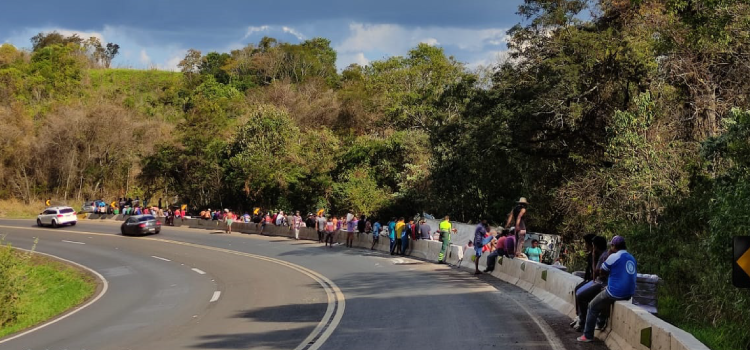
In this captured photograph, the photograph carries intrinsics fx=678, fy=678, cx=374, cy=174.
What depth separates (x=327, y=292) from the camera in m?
18.0

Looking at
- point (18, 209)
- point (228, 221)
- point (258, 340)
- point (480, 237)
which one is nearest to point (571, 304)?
point (258, 340)

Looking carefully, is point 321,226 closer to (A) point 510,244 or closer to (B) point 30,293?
(B) point 30,293

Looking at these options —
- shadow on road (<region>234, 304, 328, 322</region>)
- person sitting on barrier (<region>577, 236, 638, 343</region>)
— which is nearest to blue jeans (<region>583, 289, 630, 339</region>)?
person sitting on barrier (<region>577, 236, 638, 343</region>)

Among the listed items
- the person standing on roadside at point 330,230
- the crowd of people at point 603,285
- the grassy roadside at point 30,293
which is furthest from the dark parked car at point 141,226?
the crowd of people at point 603,285

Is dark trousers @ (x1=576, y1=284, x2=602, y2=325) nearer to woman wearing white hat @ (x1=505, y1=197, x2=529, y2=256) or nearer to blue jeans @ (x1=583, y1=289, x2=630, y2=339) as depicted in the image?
blue jeans @ (x1=583, y1=289, x2=630, y2=339)

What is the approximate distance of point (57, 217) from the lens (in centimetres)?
5341

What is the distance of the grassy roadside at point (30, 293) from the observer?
883 inches

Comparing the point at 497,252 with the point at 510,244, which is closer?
the point at 510,244

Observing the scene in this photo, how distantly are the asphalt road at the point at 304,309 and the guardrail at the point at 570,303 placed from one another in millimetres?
377

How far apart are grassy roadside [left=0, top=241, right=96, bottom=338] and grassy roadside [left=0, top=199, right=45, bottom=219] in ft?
141

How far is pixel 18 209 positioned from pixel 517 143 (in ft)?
200

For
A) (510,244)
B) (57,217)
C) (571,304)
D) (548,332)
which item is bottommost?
(548,332)

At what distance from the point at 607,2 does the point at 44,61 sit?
9105 cm

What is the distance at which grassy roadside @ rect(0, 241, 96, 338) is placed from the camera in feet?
73.6
